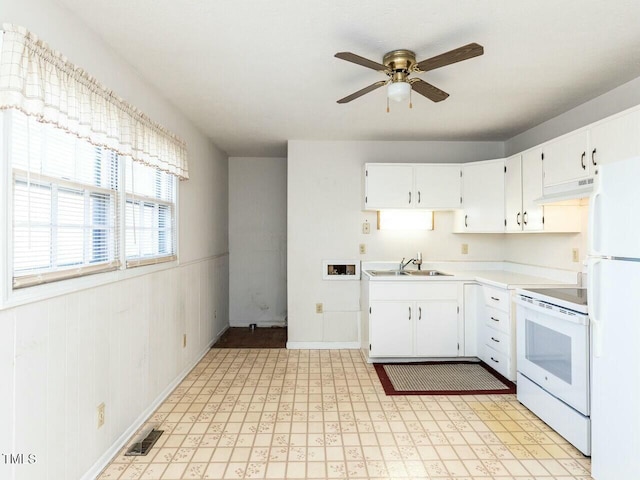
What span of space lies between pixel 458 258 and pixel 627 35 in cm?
274

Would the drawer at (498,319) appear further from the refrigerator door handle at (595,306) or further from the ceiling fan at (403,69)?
the ceiling fan at (403,69)

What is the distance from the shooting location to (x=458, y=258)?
14.9 ft

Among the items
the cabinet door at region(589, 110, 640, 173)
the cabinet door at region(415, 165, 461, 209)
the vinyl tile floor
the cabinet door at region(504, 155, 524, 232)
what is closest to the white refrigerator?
the vinyl tile floor

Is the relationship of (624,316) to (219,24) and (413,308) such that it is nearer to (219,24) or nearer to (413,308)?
(413,308)

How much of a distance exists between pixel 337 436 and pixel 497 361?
1.87 m

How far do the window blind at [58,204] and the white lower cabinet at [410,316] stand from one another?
8.16ft

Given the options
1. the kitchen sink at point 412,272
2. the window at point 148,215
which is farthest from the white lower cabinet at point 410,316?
the window at point 148,215

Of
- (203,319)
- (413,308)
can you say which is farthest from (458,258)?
(203,319)

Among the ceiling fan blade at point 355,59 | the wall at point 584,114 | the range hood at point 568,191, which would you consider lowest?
the range hood at point 568,191

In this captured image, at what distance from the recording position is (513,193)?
3.79 metres

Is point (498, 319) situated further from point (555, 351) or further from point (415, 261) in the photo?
point (415, 261)

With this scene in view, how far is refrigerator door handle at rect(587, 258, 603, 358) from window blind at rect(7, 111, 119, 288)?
8.82ft

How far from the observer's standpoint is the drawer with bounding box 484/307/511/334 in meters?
3.34

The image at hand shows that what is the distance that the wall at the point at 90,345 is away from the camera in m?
1.55
